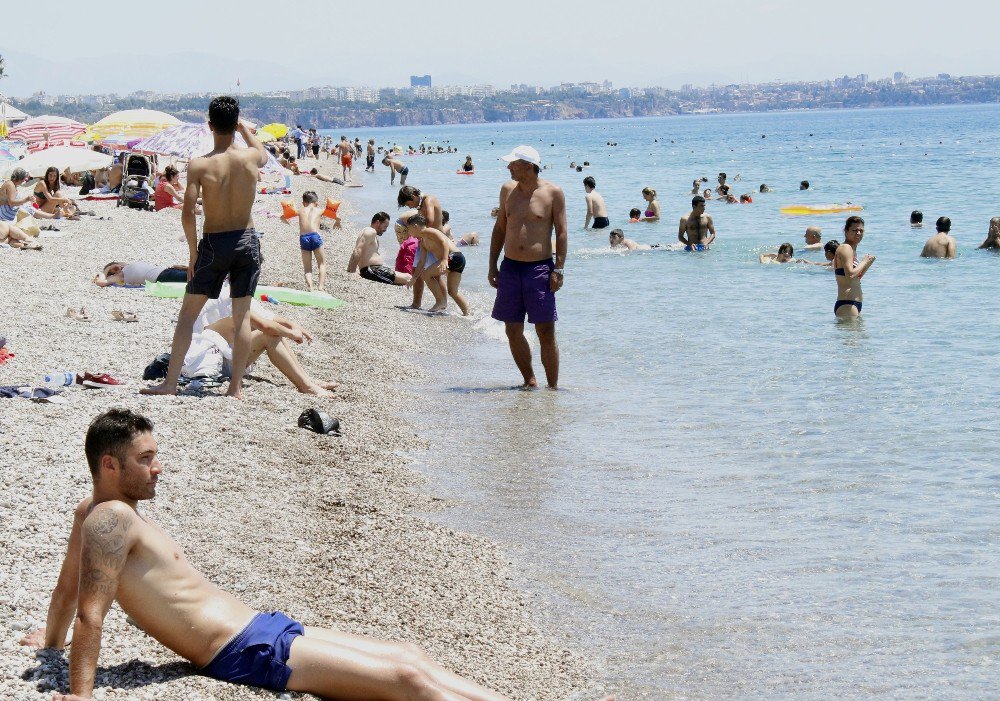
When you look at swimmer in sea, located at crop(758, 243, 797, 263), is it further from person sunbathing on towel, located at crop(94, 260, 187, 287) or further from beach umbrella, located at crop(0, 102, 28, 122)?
beach umbrella, located at crop(0, 102, 28, 122)

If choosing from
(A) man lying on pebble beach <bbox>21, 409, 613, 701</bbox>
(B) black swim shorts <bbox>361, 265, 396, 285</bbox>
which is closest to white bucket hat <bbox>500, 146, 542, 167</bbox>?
(A) man lying on pebble beach <bbox>21, 409, 613, 701</bbox>

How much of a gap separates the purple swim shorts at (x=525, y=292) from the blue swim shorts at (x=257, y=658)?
5.20 metres

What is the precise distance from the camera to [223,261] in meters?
6.98

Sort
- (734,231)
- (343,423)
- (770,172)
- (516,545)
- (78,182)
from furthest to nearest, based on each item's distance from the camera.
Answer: (770,172) → (78,182) → (734,231) → (343,423) → (516,545)

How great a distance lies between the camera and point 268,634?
3588 millimetres

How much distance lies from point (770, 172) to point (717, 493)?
4678 cm

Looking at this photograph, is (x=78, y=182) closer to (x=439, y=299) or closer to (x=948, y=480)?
(x=439, y=299)

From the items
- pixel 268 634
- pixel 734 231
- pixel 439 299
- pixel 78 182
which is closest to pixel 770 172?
pixel 734 231

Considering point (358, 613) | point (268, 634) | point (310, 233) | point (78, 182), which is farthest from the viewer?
point (78, 182)

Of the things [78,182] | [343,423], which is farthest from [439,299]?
[78,182]

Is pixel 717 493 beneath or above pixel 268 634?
beneath

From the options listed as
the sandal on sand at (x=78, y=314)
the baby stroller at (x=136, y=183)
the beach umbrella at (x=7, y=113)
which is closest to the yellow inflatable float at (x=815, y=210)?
the baby stroller at (x=136, y=183)

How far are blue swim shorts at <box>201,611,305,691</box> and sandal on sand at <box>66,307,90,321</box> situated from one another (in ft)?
22.5

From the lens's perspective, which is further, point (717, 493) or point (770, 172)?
point (770, 172)
